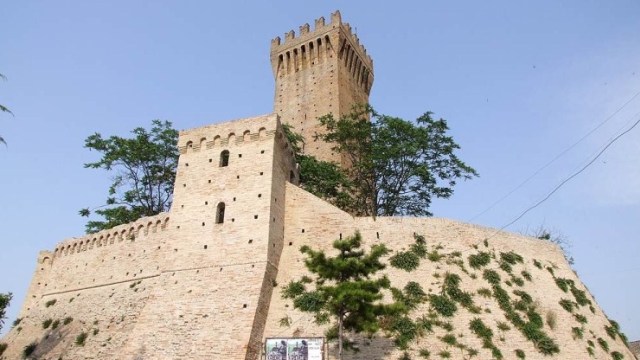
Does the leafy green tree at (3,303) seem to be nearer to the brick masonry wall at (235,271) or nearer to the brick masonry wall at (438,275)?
the brick masonry wall at (235,271)

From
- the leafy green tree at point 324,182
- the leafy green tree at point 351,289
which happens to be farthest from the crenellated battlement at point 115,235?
the leafy green tree at point 351,289

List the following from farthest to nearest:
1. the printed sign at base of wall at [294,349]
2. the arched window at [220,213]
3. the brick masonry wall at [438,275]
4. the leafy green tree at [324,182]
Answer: the leafy green tree at [324,182] < the arched window at [220,213] < the brick masonry wall at [438,275] < the printed sign at base of wall at [294,349]

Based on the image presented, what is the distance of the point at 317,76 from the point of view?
4144 cm

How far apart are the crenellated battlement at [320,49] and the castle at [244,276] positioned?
788 inches

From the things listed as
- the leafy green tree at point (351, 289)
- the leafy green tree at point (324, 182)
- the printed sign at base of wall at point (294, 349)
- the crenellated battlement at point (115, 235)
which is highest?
the leafy green tree at point (324, 182)

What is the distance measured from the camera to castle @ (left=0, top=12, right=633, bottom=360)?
17969 millimetres

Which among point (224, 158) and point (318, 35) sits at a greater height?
point (318, 35)

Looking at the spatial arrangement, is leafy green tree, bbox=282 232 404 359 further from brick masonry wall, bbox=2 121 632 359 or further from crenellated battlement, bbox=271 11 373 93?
crenellated battlement, bbox=271 11 373 93

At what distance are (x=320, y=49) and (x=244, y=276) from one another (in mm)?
27945

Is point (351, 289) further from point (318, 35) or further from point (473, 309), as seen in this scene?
point (318, 35)

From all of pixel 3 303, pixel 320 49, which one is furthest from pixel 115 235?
pixel 320 49

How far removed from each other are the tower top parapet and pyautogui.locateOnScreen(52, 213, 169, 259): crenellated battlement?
80.3 ft

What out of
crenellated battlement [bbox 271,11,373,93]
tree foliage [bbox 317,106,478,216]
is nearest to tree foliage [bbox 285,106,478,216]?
tree foliage [bbox 317,106,478,216]

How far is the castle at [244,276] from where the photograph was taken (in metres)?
18.0
